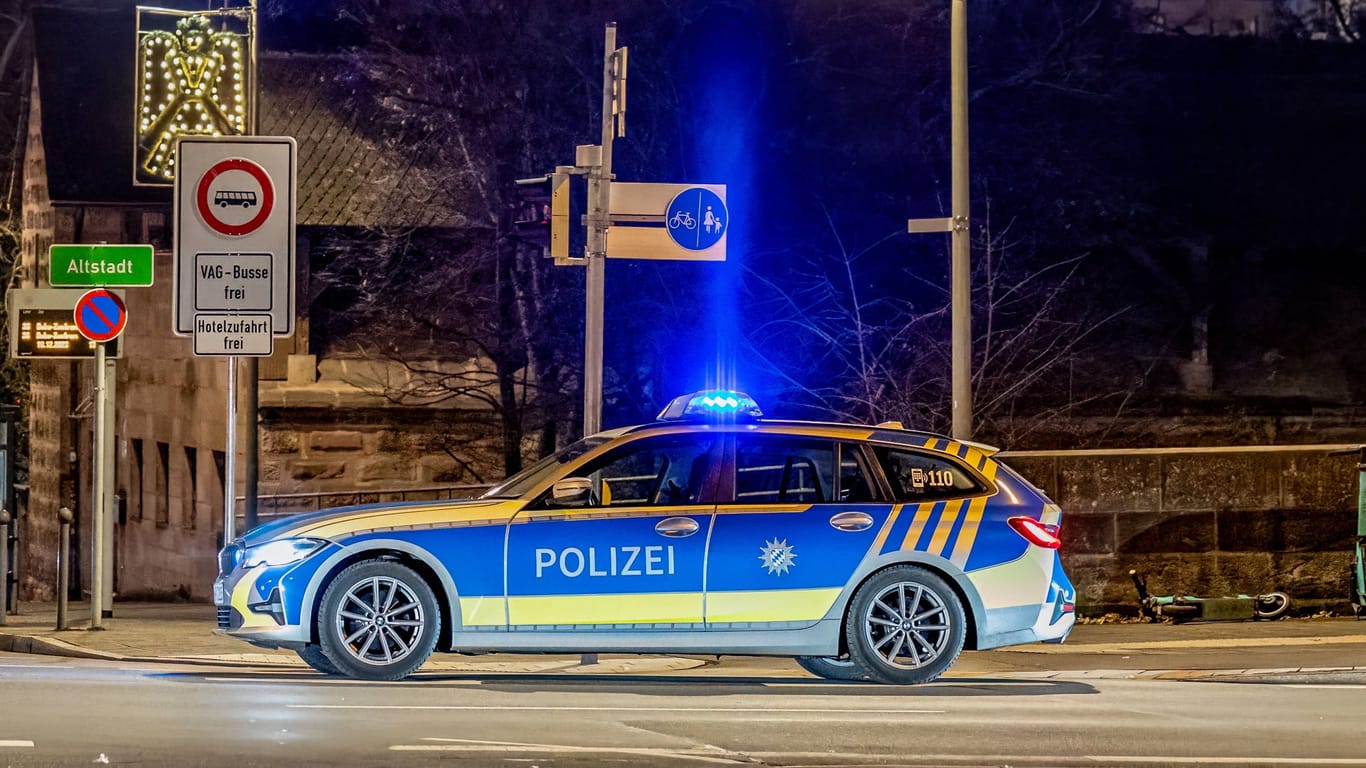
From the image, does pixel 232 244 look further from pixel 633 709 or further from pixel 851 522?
pixel 633 709

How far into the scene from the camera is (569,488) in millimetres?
11680

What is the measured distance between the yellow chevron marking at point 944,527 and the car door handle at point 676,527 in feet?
4.33

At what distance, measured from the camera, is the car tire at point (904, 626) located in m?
12.0

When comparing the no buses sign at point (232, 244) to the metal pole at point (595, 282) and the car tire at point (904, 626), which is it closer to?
the metal pole at point (595, 282)

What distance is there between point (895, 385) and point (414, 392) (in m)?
7.62

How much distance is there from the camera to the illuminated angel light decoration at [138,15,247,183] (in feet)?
64.5

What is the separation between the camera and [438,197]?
27.2 metres

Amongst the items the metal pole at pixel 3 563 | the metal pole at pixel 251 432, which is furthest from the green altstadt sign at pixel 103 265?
the metal pole at pixel 3 563

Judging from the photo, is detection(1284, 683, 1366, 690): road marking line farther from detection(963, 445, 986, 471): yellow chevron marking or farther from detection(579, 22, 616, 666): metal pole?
detection(579, 22, 616, 666): metal pole

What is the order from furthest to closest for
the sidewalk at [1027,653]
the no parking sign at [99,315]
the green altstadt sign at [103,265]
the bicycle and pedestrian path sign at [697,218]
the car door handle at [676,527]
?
the green altstadt sign at [103,265]
the no parking sign at [99,315]
the bicycle and pedestrian path sign at [697,218]
the sidewalk at [1027,653]
the car door handle at [676,527]

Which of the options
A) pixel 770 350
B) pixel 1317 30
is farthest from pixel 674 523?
pixel 1317 30

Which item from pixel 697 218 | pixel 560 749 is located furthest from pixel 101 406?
pixel 560 749

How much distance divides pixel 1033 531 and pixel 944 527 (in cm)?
51

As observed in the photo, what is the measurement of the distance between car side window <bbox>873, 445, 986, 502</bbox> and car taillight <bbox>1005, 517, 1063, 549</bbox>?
282 mm
